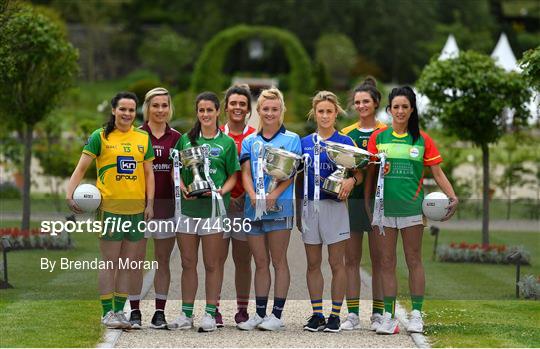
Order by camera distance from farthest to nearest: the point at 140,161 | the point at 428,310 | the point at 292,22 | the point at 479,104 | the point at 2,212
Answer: the point at 292,22 < the point at 2,212 < the point at 479,104 < the point at 428,310 < the point at 140,161

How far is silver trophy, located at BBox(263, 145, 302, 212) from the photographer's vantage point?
939 cm

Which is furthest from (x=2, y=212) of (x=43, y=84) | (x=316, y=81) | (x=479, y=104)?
(x=316, y=81)

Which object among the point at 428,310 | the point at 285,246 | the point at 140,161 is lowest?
the point at 428,310

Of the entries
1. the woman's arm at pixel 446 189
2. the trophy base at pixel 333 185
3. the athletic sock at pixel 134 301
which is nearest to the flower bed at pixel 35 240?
the athletic sock at pixel 134 301

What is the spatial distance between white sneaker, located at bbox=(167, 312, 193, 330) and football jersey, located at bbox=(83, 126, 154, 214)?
3.03 feet

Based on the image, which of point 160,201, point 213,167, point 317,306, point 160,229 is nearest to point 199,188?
point 213,167

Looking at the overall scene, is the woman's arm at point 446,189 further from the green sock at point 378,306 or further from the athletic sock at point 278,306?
the athletic sock at point 278,306

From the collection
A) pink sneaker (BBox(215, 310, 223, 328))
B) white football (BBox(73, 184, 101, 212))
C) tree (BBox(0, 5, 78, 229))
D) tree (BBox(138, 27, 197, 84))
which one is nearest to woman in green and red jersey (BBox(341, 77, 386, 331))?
pink sneaker (BBox(215, 310, 223, 328))

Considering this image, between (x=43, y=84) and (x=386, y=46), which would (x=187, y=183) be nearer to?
(x=43, y=84)

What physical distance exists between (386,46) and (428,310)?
6177 centimetres

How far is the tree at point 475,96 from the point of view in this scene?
54.6 ft

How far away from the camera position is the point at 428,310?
11188mm

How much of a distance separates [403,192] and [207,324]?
1.86 meters

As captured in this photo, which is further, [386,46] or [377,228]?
[386,46]
